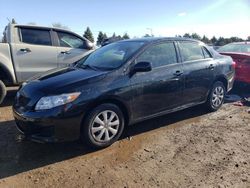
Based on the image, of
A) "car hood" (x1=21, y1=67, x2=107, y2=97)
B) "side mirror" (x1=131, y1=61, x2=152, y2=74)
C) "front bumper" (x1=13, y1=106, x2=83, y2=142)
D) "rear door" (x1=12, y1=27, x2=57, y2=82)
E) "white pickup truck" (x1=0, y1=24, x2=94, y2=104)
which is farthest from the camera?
"rear door" (x1=12, y1=27, x2=57, y2=82)

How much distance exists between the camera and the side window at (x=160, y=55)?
465cm

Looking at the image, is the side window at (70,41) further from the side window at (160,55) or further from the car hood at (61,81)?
the side window at (160,55)

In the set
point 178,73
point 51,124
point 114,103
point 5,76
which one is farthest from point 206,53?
Answer: point 5,76

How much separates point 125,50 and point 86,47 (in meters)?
2.94

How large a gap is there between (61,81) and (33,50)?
121 inches

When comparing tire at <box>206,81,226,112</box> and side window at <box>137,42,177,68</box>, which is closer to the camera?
side window at <box>137,42,177,68</box>

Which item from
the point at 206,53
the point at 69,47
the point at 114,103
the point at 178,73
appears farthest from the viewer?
the point at 69,47

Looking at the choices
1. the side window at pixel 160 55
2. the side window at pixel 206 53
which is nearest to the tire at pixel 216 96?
the side window at pixel 206 53

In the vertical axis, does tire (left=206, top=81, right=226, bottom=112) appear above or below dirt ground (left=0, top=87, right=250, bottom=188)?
above

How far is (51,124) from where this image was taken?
3656mm

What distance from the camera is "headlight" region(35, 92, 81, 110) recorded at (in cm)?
368

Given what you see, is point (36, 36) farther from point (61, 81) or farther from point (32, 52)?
point (61, 81)

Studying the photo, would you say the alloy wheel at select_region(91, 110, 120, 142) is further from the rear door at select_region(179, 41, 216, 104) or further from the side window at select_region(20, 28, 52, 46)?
the side window at select_region(20, 28, 52, 46)

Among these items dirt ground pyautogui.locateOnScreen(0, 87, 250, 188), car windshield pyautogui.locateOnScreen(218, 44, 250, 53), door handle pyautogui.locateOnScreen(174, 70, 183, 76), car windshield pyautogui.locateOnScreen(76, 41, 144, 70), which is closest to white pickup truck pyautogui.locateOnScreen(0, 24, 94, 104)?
dirt ground pyautogui.locateOnScreen(0, 87, 250, 188)
